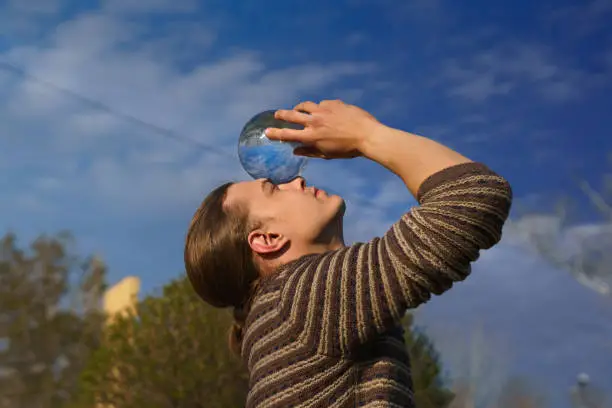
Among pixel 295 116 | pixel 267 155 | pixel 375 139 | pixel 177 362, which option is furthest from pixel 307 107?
pixel 177 362

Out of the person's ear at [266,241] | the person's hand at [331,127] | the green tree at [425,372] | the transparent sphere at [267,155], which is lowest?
the person's ear at [266,241]

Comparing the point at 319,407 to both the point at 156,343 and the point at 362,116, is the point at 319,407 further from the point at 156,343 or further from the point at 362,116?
the point at 156,343

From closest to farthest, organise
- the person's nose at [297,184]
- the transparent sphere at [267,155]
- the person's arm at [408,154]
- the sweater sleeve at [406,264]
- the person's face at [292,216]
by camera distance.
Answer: the sweater sleeve at [406,264], the person's arm at [408,154], the person's face at [292,216], the person's nose at [297,184], the transparent sphere at [267,155]

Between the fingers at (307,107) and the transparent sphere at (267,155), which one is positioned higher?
the transparent sphere at (267,155)

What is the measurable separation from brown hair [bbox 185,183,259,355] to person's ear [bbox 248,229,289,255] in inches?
1.5

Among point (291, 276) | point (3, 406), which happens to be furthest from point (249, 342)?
point (3, 406)

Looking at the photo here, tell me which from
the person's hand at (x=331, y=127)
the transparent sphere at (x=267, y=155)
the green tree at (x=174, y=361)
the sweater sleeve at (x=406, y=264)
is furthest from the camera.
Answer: the green tree at (x=174, y=361)

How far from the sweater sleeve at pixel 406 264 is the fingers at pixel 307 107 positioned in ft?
1.44

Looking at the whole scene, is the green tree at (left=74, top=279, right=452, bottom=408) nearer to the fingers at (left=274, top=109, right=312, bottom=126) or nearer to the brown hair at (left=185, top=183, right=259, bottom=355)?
the brown hair at (left=185, top=183, right=259, bottom=355)

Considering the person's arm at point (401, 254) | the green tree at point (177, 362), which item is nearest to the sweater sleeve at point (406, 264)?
the person's arm at point (401, 254)

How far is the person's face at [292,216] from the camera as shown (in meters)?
2.68

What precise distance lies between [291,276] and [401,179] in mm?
440

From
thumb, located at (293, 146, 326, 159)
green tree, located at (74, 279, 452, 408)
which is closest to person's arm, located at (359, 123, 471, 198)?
thumb, located at (293, 146, 326, 159)

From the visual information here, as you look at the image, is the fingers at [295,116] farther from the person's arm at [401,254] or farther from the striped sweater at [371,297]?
the striped sweater at [371,297]
